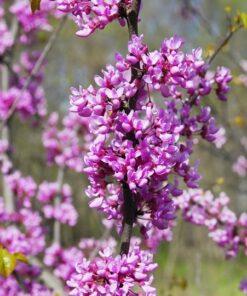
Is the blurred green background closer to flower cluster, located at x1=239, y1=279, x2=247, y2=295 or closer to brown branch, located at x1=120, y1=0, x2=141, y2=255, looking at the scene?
flower cluster, located at x1=239, y1=279, x2=247, y2=295

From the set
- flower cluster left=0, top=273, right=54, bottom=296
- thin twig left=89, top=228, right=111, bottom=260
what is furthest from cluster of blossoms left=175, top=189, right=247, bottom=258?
flower cluster left=0, top=273, right=54, bottom=296

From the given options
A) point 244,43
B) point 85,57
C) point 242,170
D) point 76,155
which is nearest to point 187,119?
point 76,155

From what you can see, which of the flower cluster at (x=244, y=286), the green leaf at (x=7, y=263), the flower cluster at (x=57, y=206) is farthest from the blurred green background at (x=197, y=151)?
the green leaf at (x=7, y=263)

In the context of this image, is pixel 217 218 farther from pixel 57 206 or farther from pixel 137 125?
pixel 57 206

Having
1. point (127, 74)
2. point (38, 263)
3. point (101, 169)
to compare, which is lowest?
point (101, 169)

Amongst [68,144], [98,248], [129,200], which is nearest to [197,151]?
[68,144]

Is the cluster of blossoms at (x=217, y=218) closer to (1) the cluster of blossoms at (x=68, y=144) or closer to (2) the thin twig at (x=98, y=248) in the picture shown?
(2) the thin twig at (x=98, y=248)

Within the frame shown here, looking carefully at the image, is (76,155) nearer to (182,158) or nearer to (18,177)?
(18,177)
